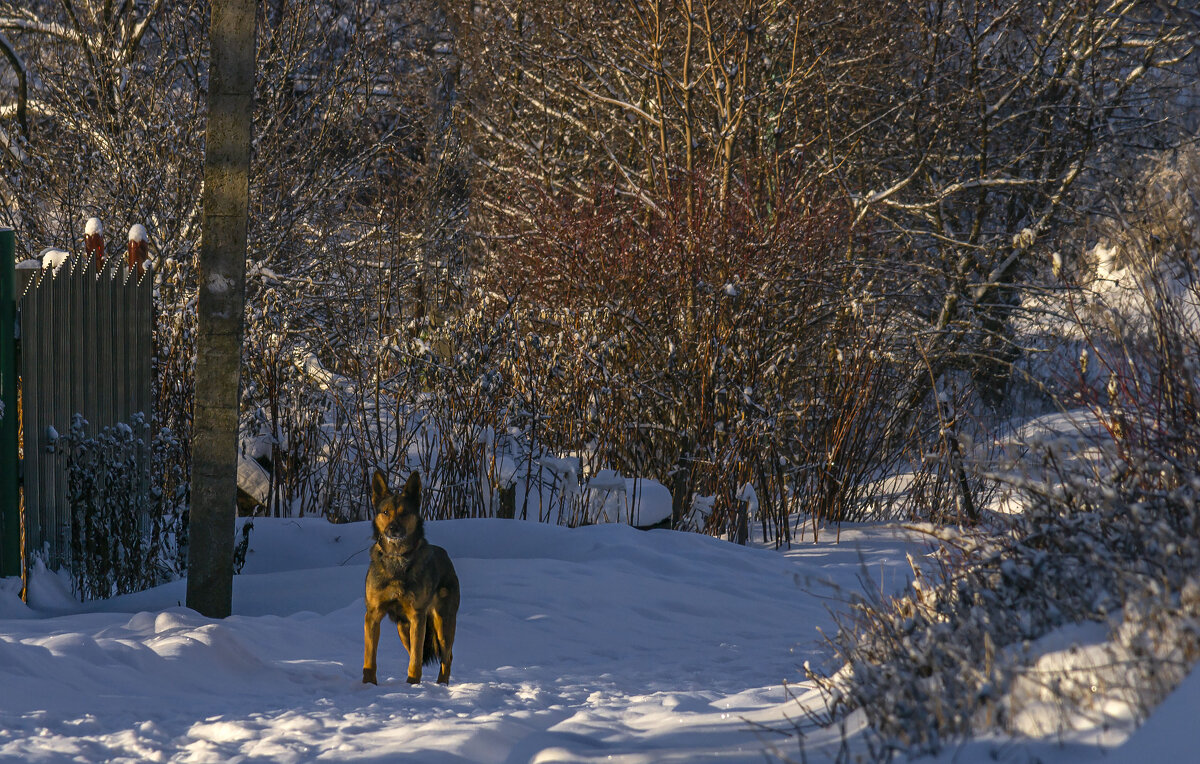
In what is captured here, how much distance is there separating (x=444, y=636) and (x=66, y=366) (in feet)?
9.73

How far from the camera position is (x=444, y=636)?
400 cm

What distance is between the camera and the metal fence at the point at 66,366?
17.1 ft

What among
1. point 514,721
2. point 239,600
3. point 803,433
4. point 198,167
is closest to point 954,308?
point 803,433

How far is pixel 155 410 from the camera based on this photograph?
7.36 meters

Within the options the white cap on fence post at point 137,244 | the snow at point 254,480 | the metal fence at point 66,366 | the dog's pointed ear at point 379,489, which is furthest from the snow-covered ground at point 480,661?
the white cap on fence post at point 137,244

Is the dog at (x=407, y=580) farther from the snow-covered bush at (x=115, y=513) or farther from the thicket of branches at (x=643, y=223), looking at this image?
the thicket of branches at (x=643, y=223)

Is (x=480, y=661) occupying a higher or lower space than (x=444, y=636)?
lower

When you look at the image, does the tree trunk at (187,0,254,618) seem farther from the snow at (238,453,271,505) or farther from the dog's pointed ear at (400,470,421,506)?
the snow at (238,453,271,505)

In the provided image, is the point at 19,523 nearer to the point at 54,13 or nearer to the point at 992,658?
the point at 992,658

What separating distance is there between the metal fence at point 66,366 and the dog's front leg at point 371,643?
89.9 inches

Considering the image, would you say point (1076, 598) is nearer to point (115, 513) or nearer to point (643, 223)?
point (115, 513)

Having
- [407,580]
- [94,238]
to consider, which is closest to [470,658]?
[407,580]

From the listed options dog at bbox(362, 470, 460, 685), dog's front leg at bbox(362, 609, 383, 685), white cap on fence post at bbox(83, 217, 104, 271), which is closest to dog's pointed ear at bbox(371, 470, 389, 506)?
dog at bbox(362, 470, 460, 685)

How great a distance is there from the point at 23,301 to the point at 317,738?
3.11 metres
